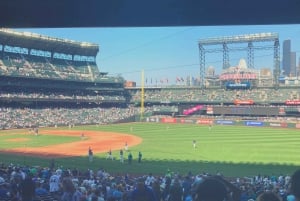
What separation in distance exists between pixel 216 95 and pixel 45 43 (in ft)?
128

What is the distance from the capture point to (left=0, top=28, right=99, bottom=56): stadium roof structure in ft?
250

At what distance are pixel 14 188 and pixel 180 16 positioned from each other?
706 cm

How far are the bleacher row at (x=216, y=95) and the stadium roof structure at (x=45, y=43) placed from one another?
1700 cm

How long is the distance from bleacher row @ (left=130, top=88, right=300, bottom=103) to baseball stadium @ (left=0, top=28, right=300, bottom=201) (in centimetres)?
23

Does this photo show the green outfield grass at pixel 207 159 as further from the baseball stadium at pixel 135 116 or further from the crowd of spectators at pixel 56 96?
the crowd of spectators at pixel 56 96

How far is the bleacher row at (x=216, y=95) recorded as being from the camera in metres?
84.4

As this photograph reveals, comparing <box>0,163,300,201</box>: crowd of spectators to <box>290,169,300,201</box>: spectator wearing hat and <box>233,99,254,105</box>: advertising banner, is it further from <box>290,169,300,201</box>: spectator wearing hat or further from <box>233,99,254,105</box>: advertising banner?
<box>233,99,254,105</box>: advertising banner

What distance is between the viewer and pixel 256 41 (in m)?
94.9

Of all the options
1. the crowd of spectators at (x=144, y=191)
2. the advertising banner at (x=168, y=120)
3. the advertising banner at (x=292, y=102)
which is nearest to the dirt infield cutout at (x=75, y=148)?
the crowd of spectators at (x=144, y=191)

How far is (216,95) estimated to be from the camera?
9219 centimetres

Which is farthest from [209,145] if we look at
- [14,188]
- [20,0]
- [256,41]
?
[256,41]

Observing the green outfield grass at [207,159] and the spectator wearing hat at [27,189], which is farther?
the green outfield grass at [207,159]

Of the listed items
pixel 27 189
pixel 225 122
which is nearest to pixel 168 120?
pixel 225 122

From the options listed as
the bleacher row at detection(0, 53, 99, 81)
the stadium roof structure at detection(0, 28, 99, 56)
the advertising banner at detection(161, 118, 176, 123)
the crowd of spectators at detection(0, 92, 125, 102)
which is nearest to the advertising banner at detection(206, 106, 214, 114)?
the advertising banner at detection(161, 118, 176, 123)
